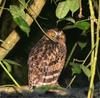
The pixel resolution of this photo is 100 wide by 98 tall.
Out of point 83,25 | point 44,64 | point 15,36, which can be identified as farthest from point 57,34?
point 83,25

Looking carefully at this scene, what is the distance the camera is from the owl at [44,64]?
269 cm

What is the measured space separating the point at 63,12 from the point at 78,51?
68.0 inches

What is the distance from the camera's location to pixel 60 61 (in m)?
2.85

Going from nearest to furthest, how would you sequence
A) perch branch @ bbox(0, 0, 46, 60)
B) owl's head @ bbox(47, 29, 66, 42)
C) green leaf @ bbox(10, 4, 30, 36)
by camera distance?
green leaf @ bbox(10, 4, 30, 36) → perch branch @ bbox(0, 0, 46, 60) → owl's head @ bbox(47, 29, 66, 42)

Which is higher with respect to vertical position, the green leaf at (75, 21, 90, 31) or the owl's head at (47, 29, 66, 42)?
the green leaf at (75, 21, 90, 31)

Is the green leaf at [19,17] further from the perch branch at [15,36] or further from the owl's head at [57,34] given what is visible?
the owl's head at [57,34]

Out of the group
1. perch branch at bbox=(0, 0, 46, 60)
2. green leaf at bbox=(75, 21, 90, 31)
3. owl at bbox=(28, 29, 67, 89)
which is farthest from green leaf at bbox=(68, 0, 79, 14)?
owl at bbox=(28, 29, 67, 89)

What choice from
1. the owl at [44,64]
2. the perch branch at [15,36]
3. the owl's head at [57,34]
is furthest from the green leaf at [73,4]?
the owl's head at [57,34]

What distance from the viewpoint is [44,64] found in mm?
2688

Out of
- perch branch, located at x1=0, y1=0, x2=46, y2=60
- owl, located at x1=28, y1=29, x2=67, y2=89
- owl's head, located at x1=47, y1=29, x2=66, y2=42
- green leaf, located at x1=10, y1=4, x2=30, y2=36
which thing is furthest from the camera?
owl's head, located at x1=47, y1=29, x2=66, y2=42

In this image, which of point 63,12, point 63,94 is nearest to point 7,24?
point 63,94

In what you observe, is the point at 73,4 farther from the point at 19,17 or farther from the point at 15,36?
the point at 15,36

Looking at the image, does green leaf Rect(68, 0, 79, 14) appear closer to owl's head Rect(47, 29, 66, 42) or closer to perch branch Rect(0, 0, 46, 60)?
perch branch Rect(0, 0, 46, 60)

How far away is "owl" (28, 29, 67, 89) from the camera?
2.69 metres
